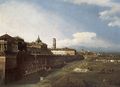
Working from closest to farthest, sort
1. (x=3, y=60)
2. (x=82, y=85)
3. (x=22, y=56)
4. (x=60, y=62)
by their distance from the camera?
(x=82, y=85) < (x=3, y=60) < (x=22, y=56) < (x=60, y=62)

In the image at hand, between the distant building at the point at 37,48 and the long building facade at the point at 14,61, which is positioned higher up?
the distant building at the point at 37,48

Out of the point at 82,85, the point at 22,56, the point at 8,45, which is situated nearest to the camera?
the point at 82,85

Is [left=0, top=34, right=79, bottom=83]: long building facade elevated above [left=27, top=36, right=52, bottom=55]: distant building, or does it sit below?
below

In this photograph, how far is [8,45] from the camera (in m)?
66.6

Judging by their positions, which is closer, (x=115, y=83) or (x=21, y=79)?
(x=115, y=83)

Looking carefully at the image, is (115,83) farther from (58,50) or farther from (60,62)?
(58,50)

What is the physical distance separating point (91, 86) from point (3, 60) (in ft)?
55.8

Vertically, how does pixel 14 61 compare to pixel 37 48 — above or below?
below

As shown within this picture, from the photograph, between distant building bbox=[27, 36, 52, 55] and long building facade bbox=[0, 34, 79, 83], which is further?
distant building bbox=[27, 36, 52, 55]

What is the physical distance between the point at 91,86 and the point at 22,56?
70.8 feet

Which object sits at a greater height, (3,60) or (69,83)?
(3,60)

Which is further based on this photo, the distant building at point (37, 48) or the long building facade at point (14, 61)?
the distant building at point (37, 48)

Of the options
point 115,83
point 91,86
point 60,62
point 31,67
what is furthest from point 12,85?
point 60,62

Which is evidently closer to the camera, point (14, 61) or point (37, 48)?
point (14, 61)
